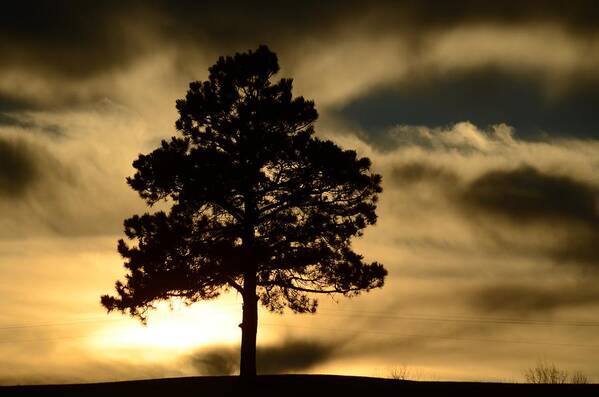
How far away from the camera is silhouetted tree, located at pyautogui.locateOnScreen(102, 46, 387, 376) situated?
27.7m

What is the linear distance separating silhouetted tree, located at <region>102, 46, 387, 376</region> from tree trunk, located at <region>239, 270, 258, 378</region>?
0.04 meters

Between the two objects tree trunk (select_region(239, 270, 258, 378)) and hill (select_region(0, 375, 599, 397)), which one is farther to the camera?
tree trunk (select_region(239, 270, 258, 378))

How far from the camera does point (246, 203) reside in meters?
28.0

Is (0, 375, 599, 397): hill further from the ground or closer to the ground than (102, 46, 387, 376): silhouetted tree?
closer to the ground

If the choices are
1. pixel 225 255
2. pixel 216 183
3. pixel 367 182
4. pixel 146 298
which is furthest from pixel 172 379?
pixel 367 182

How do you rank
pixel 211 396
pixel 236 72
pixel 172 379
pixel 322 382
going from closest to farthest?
pixel 211 396, pixel 322 382, pixel 172 379, pixel 236 72

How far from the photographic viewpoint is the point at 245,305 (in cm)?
2733

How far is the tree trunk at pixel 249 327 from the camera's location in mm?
26859

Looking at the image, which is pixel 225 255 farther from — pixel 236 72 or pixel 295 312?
pixel 236 72

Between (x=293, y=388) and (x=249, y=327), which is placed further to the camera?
(x=249, y=327)

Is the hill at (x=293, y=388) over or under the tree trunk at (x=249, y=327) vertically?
under

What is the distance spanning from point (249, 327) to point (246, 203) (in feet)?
15.8

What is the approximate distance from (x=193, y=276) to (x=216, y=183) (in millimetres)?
3803

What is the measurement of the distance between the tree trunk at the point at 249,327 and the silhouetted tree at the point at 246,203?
1.7 inches
